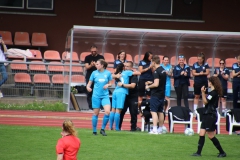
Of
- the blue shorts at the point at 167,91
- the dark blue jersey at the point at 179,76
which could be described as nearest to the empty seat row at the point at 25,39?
the blue shorts at the point at 167,91

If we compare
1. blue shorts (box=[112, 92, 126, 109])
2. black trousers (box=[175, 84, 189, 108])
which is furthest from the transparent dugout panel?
blue shorts (box=[112, 92, 126, 109])

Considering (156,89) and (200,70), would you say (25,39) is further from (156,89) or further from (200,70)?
(156,89)

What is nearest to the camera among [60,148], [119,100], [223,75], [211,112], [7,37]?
[60,148]

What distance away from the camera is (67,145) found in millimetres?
9258

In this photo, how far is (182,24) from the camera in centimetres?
Result: 2747

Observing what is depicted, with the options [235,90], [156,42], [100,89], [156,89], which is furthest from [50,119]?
[235,90]

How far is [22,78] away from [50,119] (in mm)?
2911

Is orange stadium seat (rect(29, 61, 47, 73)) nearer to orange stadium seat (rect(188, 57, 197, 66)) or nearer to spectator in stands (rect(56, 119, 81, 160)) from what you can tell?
orange stadium seat (rect(188, 57, 197, 66))

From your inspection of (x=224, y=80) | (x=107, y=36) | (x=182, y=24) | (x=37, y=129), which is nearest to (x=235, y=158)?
(x=37, y=129)

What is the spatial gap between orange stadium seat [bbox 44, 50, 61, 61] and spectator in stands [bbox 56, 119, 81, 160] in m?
15.4

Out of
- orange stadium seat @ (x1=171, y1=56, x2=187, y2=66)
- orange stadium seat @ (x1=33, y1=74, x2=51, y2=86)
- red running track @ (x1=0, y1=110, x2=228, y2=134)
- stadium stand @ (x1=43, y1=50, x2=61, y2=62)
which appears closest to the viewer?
red running track @ (x1=0, y1=110, x2=228, y2=134)

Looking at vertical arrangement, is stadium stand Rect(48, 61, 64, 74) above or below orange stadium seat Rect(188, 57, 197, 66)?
below

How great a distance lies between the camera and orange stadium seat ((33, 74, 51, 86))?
22266mm

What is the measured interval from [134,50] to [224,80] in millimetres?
3677
